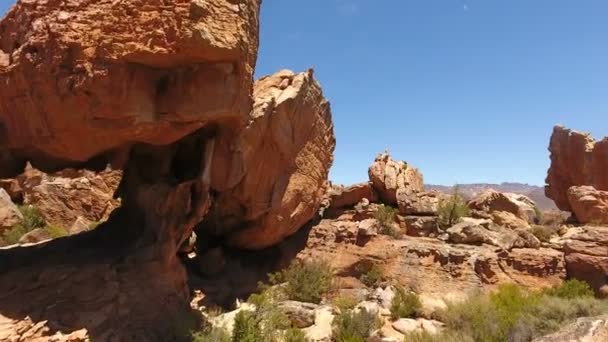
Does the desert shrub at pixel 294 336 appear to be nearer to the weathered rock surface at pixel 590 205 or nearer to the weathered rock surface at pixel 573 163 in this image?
the weathered rock surface at pixel 590 205

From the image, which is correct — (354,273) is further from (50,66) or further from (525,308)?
(50,66)

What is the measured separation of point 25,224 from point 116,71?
10.6 metres

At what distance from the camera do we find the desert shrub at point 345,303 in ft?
37.0

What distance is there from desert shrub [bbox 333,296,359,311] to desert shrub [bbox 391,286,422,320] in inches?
42.5

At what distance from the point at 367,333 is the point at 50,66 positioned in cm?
798

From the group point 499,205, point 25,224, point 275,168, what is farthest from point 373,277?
point 25,224

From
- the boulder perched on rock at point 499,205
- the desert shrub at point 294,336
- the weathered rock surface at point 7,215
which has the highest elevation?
the boulder perched on rock at point 499,205

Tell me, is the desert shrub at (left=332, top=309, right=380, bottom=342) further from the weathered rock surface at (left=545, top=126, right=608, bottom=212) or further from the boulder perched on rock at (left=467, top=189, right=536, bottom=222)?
the weathered rock surface at (left=545, top=126, right=608, bottom=212)

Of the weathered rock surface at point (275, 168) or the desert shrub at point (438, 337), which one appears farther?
the weathered rock surface at point (275, 168)

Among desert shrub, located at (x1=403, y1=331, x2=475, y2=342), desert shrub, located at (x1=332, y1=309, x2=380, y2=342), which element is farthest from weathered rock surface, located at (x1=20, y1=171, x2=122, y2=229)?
desert shrub, located at (x1=403, y1=331, x2=475, y2=342)

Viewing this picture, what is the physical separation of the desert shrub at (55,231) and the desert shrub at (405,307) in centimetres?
1109

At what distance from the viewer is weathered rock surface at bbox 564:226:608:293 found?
1163 centimetres

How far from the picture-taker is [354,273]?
13859mm

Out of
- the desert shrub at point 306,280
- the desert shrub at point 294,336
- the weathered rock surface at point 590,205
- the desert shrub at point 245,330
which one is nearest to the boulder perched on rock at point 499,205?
the weathered rock surface at point 590,205
